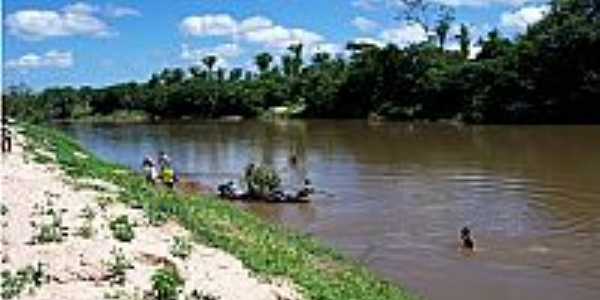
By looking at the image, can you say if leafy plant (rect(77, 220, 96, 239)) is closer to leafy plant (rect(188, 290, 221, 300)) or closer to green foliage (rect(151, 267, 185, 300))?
green foliage (rect(151, 267, 185, 300))

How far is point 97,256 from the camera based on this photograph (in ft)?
45.4

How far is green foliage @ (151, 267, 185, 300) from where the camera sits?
12.3 meters

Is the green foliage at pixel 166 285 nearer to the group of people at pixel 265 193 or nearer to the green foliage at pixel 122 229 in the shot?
the green foliage at pixel 122 229

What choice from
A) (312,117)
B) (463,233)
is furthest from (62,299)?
(312,117)

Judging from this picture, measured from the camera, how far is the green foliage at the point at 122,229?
1547cm

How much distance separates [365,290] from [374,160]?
4192 cm

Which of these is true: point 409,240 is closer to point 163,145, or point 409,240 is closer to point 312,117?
point 163,145

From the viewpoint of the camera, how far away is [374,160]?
192 feet

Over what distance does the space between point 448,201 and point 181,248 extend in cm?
2420

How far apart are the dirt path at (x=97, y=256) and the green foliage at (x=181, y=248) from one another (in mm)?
84

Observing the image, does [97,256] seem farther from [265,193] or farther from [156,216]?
[265,193]

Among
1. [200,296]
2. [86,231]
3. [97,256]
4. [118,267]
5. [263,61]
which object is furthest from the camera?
[263,61]

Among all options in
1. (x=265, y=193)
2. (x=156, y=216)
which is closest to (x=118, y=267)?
(x=156, y=216)

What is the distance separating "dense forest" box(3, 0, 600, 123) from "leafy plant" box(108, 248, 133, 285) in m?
57.1
